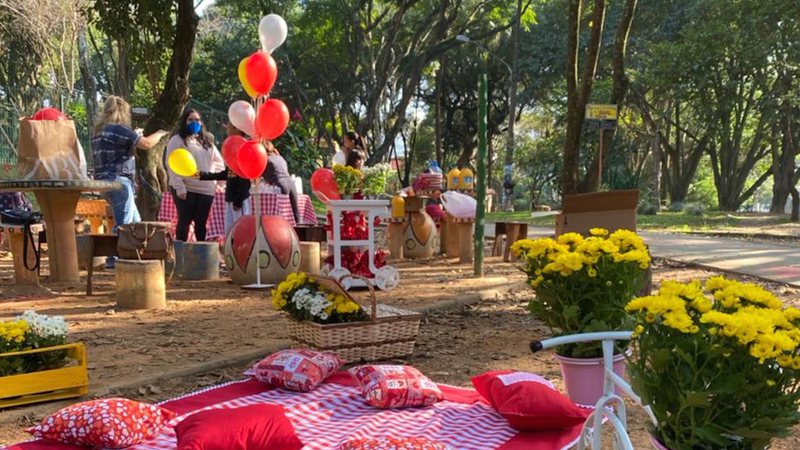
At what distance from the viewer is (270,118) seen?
273 inches

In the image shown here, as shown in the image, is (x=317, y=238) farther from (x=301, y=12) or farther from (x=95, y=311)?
(x=301, y=12)

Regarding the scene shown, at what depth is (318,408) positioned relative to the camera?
3.52 meters

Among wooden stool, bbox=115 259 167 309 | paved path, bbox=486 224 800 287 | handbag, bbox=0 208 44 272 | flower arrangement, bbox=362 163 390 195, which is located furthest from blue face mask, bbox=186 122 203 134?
paved path, bbox=486 224 800 287

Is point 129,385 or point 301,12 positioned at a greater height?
point 301,12

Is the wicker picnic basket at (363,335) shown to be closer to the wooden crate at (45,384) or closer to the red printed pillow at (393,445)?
the wooden crate at (45,384)

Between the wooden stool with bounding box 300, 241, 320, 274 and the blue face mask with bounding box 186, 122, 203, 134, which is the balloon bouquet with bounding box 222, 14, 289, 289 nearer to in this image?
the blue face mask with bounding box 186, 122, 203, 134

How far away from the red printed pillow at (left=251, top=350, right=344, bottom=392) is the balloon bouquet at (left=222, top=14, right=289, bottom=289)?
3.31 metres

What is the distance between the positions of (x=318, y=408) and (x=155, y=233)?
347 cm

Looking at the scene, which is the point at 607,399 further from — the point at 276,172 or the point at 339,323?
the point at 276,172

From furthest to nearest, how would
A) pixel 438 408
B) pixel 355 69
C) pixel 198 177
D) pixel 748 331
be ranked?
pixel 355 69, pixel 198 177, pixel 438 408, pixel 748 331

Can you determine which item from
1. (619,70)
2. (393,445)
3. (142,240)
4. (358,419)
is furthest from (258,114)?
(393,445)

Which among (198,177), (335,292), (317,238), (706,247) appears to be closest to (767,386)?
(335,292)

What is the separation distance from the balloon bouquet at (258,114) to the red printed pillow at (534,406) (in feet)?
14.1

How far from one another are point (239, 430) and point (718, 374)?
192 centimetres
